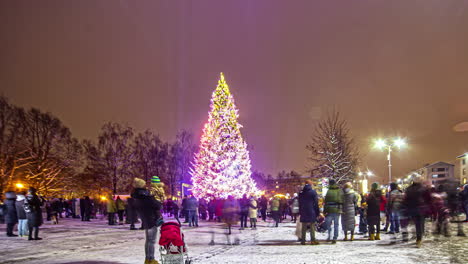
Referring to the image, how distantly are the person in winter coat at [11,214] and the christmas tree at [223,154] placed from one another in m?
21.2

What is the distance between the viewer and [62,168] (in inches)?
1825

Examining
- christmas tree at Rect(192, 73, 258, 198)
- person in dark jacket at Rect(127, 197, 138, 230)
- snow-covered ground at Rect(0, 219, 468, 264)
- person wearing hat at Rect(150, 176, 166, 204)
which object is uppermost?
christmas tree at Rect(192, 73, 258, 198)

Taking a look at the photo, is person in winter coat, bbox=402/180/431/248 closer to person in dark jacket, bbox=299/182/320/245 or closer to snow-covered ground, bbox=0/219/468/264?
snow-covered ground, bbox=0/219/468/264

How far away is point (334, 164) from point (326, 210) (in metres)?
29.8

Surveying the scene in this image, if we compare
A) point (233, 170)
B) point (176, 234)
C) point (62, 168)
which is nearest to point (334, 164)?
point (233, 170)

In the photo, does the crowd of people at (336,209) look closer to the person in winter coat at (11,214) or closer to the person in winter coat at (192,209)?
the person in winter coat at (11,214)

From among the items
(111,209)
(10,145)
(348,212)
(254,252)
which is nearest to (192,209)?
(111,209)

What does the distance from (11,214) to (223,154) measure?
22.3m

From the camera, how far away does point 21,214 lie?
1695 cm

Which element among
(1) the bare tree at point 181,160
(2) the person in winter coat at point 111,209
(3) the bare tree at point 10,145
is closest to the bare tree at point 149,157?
(1) the bare tree at point 181,160

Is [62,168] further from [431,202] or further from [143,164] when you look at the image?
[431,202]

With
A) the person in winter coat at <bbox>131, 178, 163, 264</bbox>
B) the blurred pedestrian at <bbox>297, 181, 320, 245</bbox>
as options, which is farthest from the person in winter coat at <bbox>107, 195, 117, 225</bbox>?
the person in winter coat at <bbox>131, 178, 163, 264</bbox>

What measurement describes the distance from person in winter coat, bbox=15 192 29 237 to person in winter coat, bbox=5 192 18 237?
0.53m

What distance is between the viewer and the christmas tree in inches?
1513
